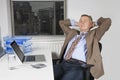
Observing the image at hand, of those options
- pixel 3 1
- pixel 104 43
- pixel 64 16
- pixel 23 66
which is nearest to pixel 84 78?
pixel 23 66

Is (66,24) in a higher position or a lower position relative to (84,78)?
higher

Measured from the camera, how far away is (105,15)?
342 centimetres

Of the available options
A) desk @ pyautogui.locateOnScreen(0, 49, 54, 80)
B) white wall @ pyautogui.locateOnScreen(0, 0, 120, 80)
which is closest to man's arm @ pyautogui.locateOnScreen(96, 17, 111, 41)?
white wall @ pyautogui.locateOnScreen(0, 0, 120, 80)

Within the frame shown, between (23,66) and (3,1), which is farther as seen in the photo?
(3,1)

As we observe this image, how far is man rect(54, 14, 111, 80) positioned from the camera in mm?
2546

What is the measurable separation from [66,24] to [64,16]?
535 mm

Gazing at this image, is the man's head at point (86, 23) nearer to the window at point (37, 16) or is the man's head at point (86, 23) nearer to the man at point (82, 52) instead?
the man at point (82, 52)

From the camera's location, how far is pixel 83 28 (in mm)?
2877

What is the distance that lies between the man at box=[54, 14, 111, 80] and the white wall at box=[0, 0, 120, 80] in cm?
55

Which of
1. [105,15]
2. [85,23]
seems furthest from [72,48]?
[105,15]

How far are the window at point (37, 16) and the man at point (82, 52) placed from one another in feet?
2.50

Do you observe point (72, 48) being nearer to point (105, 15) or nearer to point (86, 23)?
point (86, 23)

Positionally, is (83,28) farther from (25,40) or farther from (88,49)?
(25,40)

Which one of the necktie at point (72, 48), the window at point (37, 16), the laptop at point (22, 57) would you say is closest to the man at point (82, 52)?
the necktie at point (72, 48)
